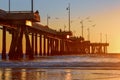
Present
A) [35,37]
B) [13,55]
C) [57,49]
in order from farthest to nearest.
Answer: [57,49] → [35,37] → [13,55]

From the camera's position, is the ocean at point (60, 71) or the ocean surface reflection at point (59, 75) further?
the ocean at point (60, 71)

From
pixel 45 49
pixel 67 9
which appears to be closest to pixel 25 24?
pixel 67 9

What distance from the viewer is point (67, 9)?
11681 cm

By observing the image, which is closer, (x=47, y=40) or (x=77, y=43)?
(x=47, y=40)

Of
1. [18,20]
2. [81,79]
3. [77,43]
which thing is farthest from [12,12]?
[77,43]

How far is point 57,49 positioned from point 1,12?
81428 mm

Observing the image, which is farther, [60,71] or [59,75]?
[60,71]

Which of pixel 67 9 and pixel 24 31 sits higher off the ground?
pixel 67 9

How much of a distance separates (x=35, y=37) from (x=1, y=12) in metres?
51.0

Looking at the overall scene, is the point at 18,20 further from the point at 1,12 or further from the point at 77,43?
the point at 77,43

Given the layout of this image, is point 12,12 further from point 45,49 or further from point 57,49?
point 57,49

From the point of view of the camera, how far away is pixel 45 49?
412ft

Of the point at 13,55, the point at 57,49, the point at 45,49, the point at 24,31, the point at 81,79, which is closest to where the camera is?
the point at 81,79

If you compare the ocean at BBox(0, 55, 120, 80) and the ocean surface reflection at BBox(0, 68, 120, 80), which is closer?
the ocean surface reflection at BBox(0, 68, 120, 80)
